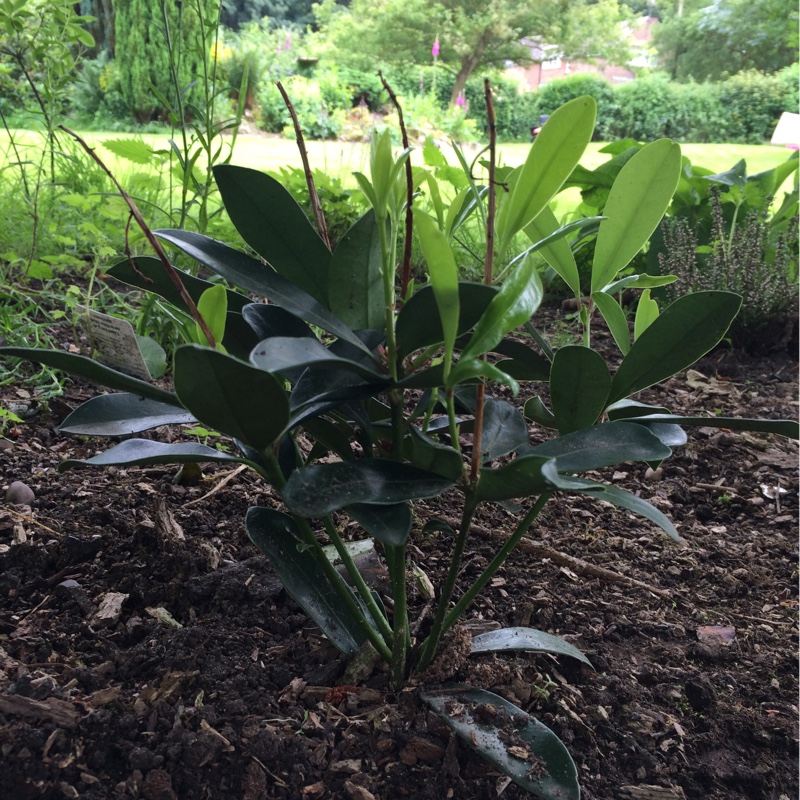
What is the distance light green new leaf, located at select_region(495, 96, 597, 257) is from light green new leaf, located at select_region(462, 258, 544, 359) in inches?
3.8

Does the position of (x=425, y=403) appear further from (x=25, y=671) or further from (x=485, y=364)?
(x=25, y=671)

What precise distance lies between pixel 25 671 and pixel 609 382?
0.73 metres

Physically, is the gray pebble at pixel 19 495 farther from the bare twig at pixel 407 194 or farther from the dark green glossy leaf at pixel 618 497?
the dark green glossy leaf at pixel 618 497

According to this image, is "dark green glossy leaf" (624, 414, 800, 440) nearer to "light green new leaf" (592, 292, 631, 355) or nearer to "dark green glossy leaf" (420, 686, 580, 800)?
"light green new leaf" (592, 292, 631, 355)

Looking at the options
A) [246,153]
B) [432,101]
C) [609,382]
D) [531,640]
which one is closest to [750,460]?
[531,640]

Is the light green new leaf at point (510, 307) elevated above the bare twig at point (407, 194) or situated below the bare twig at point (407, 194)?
below

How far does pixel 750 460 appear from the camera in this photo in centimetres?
158

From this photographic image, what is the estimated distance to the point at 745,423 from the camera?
Result: 24.1 inches

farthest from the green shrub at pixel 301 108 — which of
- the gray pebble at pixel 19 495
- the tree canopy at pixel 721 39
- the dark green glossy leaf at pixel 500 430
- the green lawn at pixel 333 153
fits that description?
the dark green glossy leaf at pixel 500 430

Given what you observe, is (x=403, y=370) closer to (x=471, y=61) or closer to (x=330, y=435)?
(x=330, y=435)

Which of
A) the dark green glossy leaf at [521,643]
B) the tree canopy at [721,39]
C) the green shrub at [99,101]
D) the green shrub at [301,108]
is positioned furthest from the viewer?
the tree canopy at [721,39]

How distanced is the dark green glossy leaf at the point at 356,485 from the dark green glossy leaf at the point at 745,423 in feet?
0.75

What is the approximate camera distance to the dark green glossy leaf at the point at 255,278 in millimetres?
600

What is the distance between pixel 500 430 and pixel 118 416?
14.5 inches
